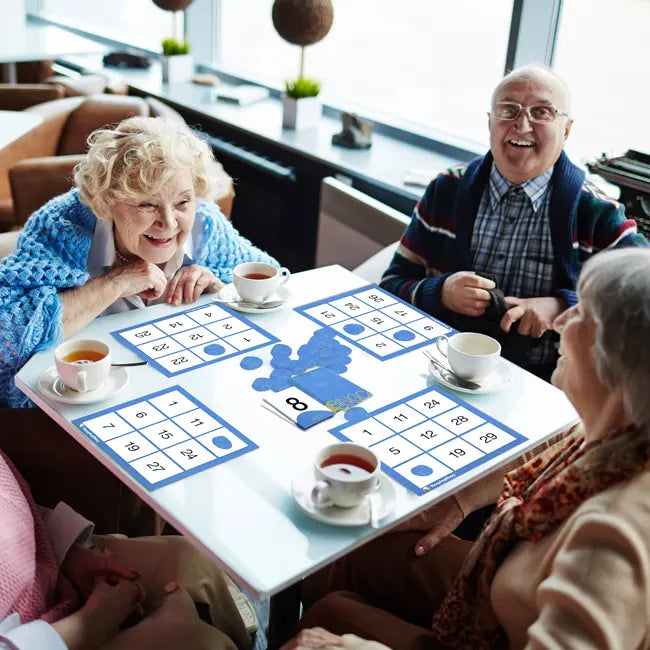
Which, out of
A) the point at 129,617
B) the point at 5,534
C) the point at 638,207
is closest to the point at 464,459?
the point at 129,617

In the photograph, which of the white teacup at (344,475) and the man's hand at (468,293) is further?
the man's hand at (468,293)

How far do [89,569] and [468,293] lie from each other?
1.16 metres

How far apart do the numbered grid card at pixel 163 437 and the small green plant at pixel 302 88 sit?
2.54 meters

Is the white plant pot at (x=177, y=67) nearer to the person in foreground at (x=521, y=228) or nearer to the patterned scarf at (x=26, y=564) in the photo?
the person in foreground at (x=521, y=228)

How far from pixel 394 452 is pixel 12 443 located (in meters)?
0.88

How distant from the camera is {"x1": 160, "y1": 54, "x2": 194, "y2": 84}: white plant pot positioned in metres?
4.77

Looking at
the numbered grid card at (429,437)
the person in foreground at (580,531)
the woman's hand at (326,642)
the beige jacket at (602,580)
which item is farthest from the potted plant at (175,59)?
the beige jacket at (602,580)

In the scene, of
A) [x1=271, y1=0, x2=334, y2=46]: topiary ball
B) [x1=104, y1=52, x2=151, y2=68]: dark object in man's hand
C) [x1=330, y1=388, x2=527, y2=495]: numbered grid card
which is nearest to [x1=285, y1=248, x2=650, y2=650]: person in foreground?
[x1=330, y1=388, x2=527, y2=495]: numbered grid card

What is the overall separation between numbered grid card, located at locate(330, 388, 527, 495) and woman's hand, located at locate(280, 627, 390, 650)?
0.27 meters

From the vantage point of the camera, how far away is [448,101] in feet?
12.6

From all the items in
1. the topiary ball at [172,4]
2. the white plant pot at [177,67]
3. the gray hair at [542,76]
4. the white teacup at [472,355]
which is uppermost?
the gray hair at [542,76]

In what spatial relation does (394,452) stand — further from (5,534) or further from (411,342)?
(5,534)

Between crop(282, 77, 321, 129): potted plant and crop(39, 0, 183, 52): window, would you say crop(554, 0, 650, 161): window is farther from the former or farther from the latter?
crop(39, 0, 183, 52): window

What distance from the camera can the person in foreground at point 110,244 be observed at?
6.57 ft
